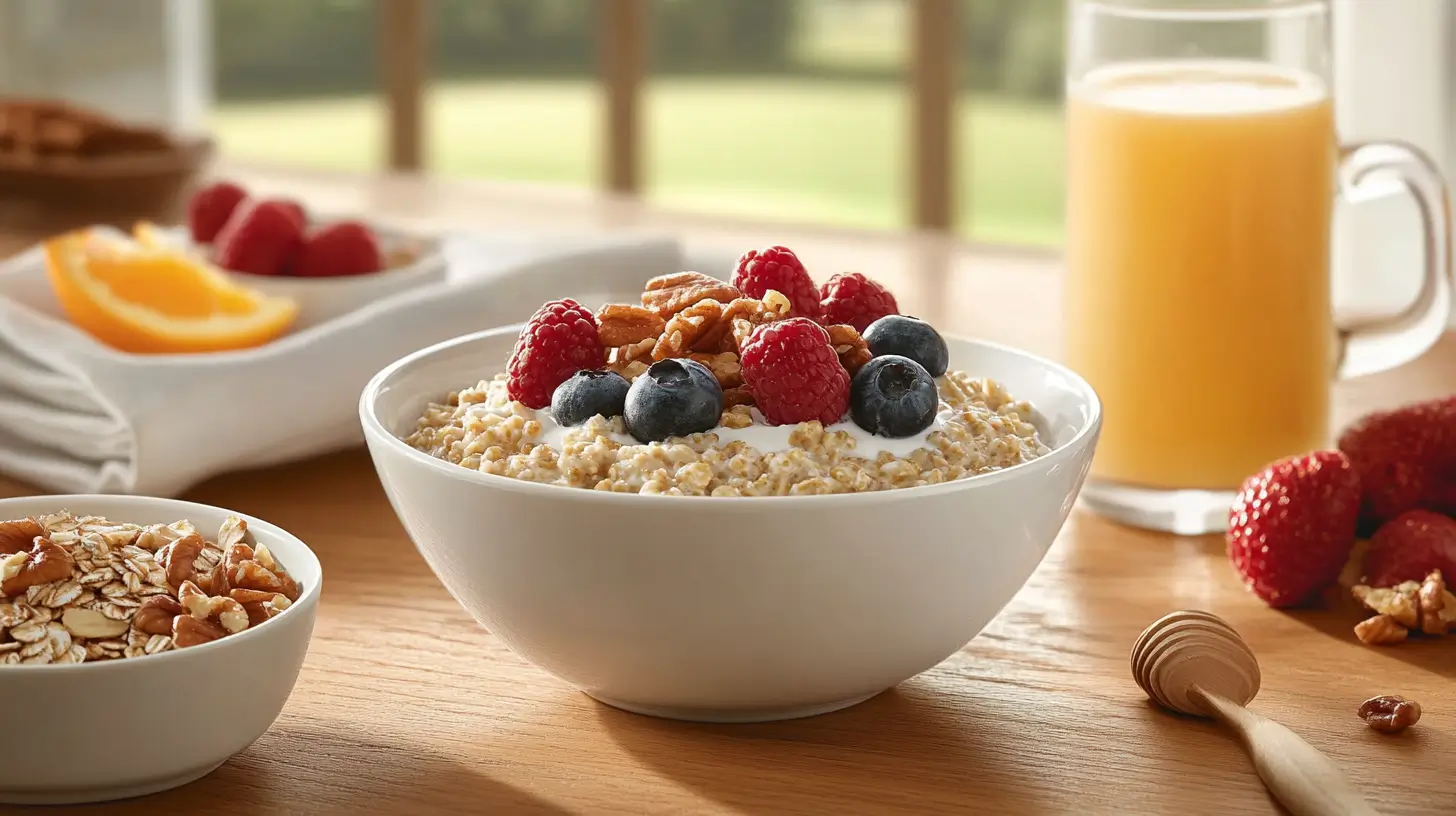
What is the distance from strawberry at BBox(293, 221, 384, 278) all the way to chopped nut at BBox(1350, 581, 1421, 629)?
87cm

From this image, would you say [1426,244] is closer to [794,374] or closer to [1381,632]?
[1381,632]

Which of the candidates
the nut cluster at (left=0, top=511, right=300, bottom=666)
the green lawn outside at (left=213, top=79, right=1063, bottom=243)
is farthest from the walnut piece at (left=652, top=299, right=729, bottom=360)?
the green lawn outside at (left=213, top=79, right=1063, bottom=243)

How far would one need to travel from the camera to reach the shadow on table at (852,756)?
814mm

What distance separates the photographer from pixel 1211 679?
906 millimetres

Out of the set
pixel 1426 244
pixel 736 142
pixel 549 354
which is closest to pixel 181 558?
pixel 549 354

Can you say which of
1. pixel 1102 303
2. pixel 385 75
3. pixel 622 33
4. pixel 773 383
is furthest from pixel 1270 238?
pixel 385 75

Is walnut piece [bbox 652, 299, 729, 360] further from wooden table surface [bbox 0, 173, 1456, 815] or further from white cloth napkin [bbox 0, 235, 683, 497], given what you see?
white cloth napkin [bbox 0, 235, 683, 497]

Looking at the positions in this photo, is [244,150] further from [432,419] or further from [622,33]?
[432,419]

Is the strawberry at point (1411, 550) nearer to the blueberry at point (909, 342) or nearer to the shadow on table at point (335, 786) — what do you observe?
the blueberry at point (909, 342)

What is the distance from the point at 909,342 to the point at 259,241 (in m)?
0.74

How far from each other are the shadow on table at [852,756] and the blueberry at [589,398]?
0.53ft

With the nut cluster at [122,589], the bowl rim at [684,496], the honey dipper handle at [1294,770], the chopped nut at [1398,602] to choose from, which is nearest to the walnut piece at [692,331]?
the bowl rim at [684,496]

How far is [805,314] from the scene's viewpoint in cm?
99

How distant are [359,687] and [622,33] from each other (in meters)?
3.96
